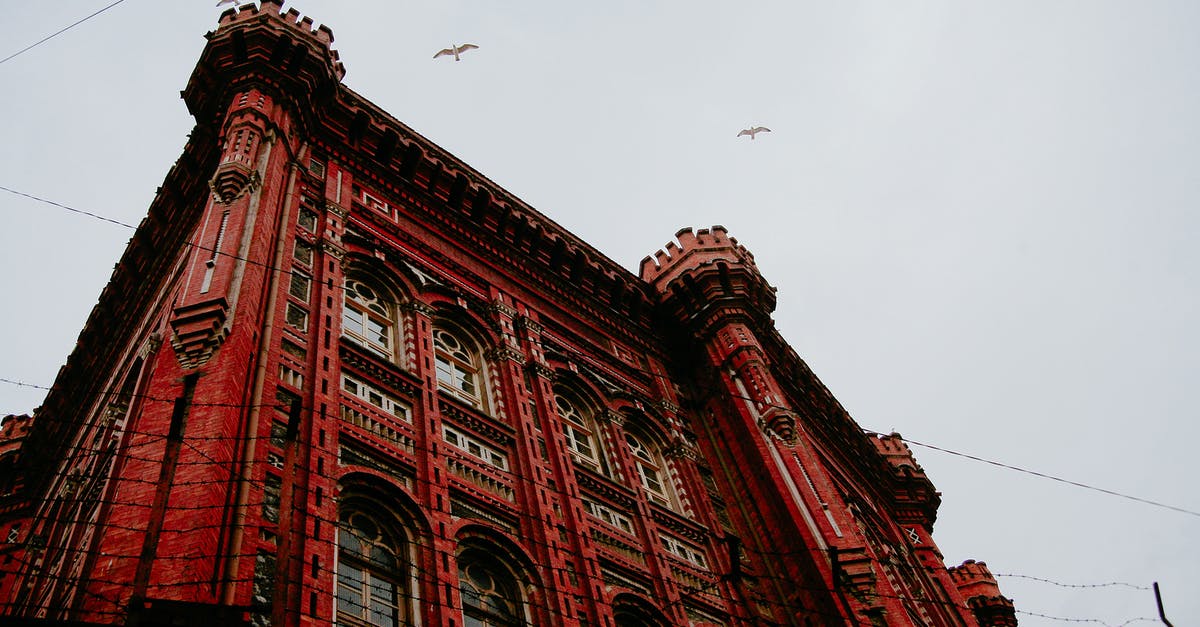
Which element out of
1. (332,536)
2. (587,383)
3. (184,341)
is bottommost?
(332,536)

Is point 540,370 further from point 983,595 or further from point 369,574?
point 983,595

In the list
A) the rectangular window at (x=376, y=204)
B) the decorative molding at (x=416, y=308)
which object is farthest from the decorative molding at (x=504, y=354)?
the rectangular window at (x=376, y=204)

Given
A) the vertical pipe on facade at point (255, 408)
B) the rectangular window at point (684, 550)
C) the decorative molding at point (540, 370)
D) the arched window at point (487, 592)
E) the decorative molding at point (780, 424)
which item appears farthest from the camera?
the decorative molding at point (780, 424)

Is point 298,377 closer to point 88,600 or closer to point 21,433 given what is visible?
point 88,600

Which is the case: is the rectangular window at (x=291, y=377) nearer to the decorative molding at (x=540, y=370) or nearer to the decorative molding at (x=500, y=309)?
the decorative molding at (x=540, y=370)

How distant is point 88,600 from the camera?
720cm

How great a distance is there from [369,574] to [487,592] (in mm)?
1621

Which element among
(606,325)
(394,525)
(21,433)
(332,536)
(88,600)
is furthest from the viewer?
(21,433)

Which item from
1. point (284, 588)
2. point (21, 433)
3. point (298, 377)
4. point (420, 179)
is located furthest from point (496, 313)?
point (21, 433)

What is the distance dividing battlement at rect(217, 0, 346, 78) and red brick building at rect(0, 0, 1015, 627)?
2.7 inches

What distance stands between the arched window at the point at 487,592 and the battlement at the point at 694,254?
1016cm

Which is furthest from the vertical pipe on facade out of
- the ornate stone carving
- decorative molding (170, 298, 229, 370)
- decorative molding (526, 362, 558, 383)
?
decorative molding (526, 362, 558, 383)

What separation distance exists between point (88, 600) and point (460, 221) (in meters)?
10.8

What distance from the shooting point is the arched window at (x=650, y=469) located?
15.6m
